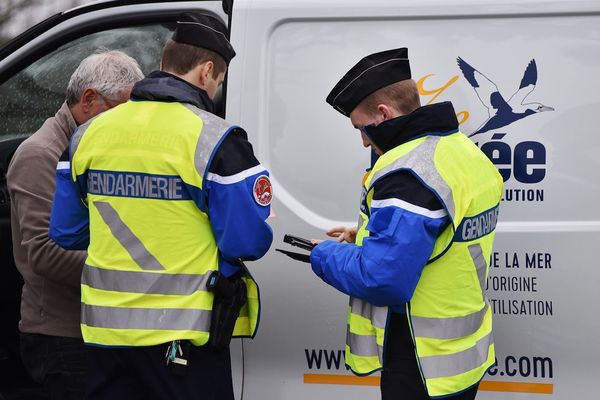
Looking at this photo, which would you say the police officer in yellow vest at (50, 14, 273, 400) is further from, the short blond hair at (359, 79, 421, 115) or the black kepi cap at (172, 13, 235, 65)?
the short blond hair at (359, 79, 421, 115)

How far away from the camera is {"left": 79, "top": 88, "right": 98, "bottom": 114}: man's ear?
3262 mm

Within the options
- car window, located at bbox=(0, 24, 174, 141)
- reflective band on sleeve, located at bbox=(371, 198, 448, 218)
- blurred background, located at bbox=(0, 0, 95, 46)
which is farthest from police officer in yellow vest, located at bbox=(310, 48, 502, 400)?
blurred background, located at bbox=(0, 0, 95, 46)

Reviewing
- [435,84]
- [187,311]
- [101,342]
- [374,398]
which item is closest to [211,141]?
[187,311]

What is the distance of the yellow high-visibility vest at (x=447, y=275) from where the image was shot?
2596 millimetres

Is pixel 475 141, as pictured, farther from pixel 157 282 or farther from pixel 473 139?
pixel 157 282

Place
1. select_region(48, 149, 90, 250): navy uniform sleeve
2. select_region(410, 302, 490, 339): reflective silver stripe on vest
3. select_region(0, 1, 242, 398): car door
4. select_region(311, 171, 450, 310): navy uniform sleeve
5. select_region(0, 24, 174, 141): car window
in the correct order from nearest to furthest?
select_region(311, 171, 450, 310): navy uniform sleeve → select_region(410, 302, 490, 339): reflective silver stripe on vest → select_region(48, 149, 90, 250): navy uniform sleeve → select_region(0, 1, 242, 398): car door → select_region(0, 24, 174, 141): car window

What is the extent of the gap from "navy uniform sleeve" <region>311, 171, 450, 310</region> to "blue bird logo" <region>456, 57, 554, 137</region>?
669mm

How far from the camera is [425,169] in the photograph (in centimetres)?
258

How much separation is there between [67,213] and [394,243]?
997mm

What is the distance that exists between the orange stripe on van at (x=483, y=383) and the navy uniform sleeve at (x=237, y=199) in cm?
70

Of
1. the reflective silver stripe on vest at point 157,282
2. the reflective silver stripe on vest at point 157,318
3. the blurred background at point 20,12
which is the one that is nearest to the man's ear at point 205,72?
the reflective silver stripe on vest at point 157,282

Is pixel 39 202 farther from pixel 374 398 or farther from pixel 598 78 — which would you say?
pixel 598 78

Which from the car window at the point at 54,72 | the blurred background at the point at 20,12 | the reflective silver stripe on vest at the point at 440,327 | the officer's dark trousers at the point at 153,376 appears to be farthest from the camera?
the blurred background at the point at 20,12

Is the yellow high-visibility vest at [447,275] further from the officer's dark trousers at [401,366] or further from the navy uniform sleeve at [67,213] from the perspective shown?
the navy uniform sleeve at [67,213]
